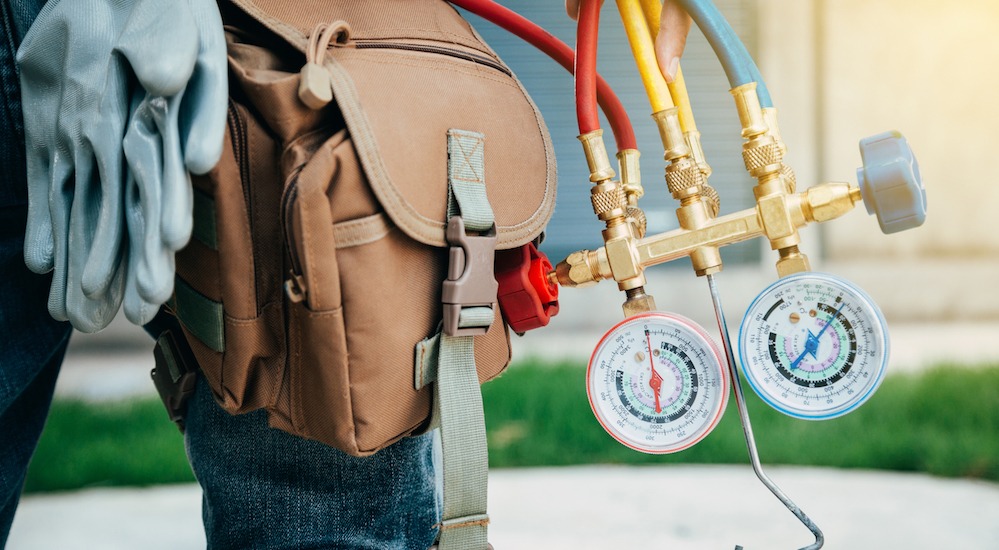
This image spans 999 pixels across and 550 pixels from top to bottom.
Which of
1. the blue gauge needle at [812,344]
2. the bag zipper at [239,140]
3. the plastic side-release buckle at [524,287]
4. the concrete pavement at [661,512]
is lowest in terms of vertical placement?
the concrete pavement at [661,512]

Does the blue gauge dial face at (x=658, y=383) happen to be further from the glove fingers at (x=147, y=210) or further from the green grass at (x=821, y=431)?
the green grass at (x=821, y=431)

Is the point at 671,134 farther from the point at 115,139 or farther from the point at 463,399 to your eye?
the point at 115,139

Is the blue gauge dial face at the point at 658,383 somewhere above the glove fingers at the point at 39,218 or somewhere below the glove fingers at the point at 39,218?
below

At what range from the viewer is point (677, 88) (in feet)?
2.83

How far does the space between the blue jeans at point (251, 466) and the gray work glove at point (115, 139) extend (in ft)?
0.46

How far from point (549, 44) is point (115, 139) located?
48cm

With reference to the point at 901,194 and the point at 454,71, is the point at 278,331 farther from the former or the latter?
the point at 901,194

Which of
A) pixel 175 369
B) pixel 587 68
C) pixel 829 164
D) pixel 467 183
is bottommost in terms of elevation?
pixel 175 369

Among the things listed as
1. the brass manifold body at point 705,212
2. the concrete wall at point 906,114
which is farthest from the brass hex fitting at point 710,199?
the concrete wall at point 906,114

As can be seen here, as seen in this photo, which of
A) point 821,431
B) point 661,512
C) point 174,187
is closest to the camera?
point 174,187

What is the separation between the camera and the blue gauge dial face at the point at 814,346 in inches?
28.8

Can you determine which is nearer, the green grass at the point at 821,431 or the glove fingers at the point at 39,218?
the glove fingers at the point at 39,218

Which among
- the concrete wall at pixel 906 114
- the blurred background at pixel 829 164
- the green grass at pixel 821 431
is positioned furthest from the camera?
the concrete wall at pixel 906 114

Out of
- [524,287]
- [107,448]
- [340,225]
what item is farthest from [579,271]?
[107,448]
